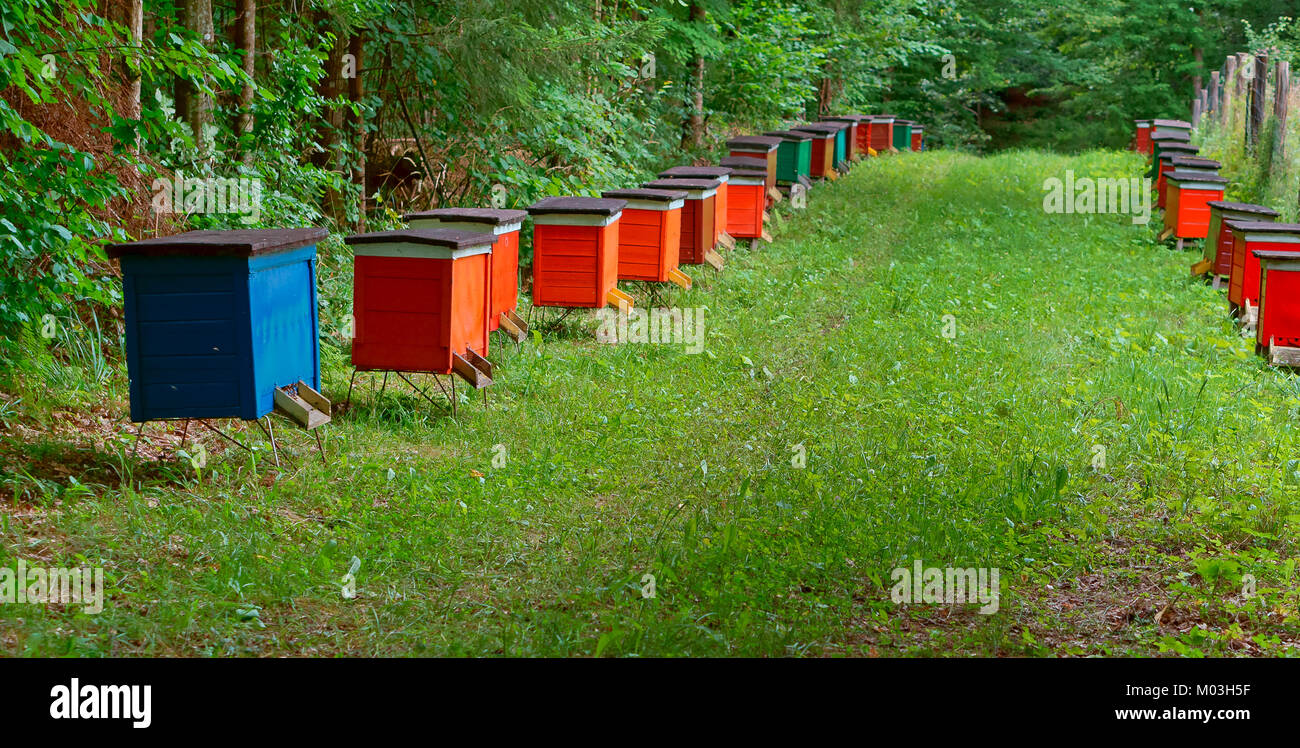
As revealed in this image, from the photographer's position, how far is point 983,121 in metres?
51.8

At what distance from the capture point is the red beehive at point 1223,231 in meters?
13.0

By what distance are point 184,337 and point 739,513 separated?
3.14 m

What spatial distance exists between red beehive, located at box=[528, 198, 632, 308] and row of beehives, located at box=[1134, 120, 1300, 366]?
18.0 ft

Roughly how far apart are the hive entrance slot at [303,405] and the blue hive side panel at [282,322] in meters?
0.06

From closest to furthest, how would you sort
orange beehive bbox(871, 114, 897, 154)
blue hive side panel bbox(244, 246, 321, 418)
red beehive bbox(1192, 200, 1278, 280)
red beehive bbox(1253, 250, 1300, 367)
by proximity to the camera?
blue hive side panel bbox(244, 246, 321, 418) < red beehive bbox(1253, 250, 1300, 367) < red beehive bbox(1192, 200, 1278, 280) < orange beehive bbox(871, 114, 897, 154)

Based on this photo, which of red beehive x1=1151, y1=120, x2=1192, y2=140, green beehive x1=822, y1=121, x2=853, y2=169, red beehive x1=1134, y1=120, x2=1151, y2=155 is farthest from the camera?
red beehive x1=1134, y1=120, x2=1151, y2=155

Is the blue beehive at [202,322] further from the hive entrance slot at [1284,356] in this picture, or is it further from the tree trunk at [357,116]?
the hive entrance slot at [1284,356]

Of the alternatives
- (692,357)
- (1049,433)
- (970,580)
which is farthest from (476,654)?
(692,357)

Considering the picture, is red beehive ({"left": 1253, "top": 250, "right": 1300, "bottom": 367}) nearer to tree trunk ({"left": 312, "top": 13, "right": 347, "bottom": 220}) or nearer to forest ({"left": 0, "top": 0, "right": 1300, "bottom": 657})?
forest ({"left": 0, "top": 0, "right": 1300, "bottom": 657})

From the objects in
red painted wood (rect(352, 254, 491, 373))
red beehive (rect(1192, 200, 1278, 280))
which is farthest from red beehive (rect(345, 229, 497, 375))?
red beehive (rect(1192, 200, 1278, 280))

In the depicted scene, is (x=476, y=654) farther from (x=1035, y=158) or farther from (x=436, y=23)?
(x=1035, y=158)

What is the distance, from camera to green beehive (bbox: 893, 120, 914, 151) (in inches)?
1408

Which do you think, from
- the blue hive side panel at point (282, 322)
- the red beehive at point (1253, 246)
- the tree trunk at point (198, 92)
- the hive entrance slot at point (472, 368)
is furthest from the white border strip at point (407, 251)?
the red beehive at point (1253, 246)

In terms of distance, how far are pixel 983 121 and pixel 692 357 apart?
4579 cm
